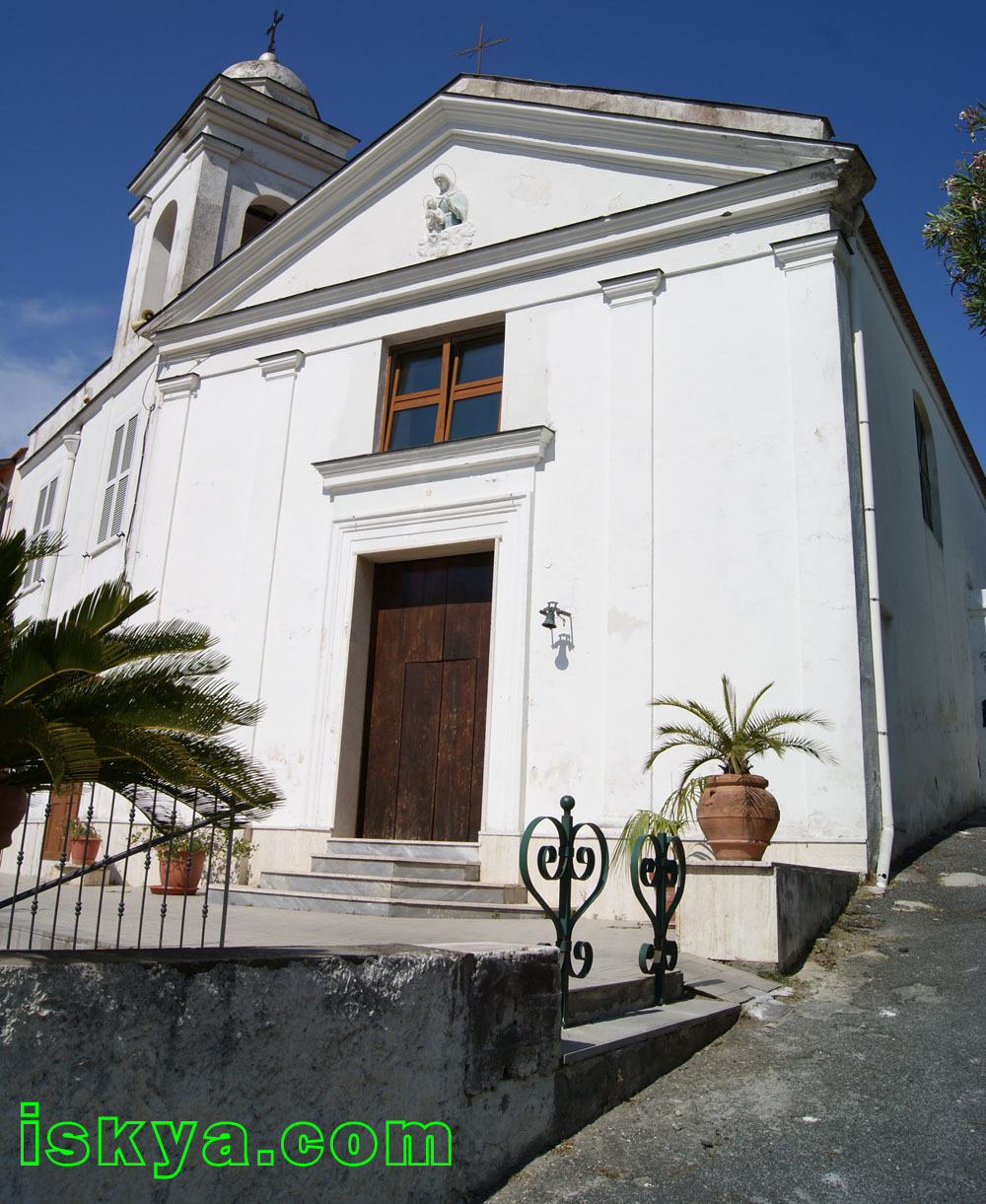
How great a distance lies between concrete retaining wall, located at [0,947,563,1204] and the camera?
258 centimetres

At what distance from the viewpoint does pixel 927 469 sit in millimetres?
13633

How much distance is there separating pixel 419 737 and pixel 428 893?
7.58ft

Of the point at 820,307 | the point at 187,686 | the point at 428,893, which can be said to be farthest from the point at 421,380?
the point at 187,686

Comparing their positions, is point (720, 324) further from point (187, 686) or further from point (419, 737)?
point (187, 686)

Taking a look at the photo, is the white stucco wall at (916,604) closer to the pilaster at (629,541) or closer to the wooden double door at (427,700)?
the pilaster at (629,541)

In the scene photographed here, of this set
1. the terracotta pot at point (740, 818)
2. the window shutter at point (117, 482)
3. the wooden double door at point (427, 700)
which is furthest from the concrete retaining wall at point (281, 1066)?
the window shutter at point (117, 482)

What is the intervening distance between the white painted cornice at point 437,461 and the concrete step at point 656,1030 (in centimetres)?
616

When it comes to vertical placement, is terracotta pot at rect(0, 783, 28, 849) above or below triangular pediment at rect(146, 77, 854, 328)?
below

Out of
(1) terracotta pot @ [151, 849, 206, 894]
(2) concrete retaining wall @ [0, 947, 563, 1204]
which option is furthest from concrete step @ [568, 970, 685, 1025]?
(1) terracotta pot @ [151, 849, 206, 894]

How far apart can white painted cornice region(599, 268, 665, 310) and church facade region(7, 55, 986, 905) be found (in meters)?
0.03

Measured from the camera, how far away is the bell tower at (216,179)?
15.1 m

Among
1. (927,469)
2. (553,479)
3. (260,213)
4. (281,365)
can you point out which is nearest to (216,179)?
(260,213)

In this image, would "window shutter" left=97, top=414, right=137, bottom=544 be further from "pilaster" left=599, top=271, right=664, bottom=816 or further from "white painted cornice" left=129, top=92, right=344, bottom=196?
"pilaster" left=599, top=271, right=664, bottom=816

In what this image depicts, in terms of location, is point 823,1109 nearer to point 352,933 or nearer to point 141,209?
point 352,933
